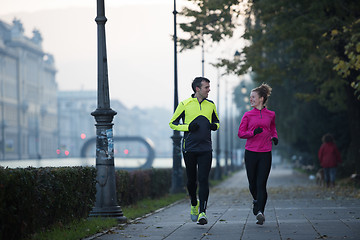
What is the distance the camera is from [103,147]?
11758 mm

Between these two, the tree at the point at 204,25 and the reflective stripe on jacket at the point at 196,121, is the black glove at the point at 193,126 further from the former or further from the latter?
the tree at the point at 204,25

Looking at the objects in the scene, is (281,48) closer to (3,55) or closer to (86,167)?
(86,167)

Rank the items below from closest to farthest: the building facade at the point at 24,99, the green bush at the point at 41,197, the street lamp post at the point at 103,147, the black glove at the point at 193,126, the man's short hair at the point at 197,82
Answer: the green bush at the point at 41,197, the black glove at the point at 193,126, the man's short hair at the point at 197,82, the street lamp post at the point at 103,147, the building facade at the point at 24,99

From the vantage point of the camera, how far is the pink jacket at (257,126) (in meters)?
9.84

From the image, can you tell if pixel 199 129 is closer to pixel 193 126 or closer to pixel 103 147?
pixel 193 126

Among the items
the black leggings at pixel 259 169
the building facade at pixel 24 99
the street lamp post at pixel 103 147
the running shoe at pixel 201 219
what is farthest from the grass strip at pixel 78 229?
the building facade at pixel 24 99

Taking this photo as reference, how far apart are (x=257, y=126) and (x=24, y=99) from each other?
11489cm

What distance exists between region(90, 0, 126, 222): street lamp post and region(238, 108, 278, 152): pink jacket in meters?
2.60

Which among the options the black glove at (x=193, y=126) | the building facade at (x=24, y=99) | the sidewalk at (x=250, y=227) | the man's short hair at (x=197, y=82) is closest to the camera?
the sidewalk at (x=250, y=227)

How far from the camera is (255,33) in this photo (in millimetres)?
24297

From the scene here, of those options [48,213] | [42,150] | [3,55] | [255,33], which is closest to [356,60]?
[255,33]

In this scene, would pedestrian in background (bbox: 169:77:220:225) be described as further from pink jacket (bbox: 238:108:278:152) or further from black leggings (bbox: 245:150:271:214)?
black leggings (bbox: 245:150:271:214)

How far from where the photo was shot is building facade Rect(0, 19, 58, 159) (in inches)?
4417

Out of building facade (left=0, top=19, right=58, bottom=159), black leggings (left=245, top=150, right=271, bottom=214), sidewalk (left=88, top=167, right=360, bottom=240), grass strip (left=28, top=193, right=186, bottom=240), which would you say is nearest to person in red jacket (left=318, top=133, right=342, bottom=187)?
sidewalk (left=88, top=167, right=360, bottom=240)
